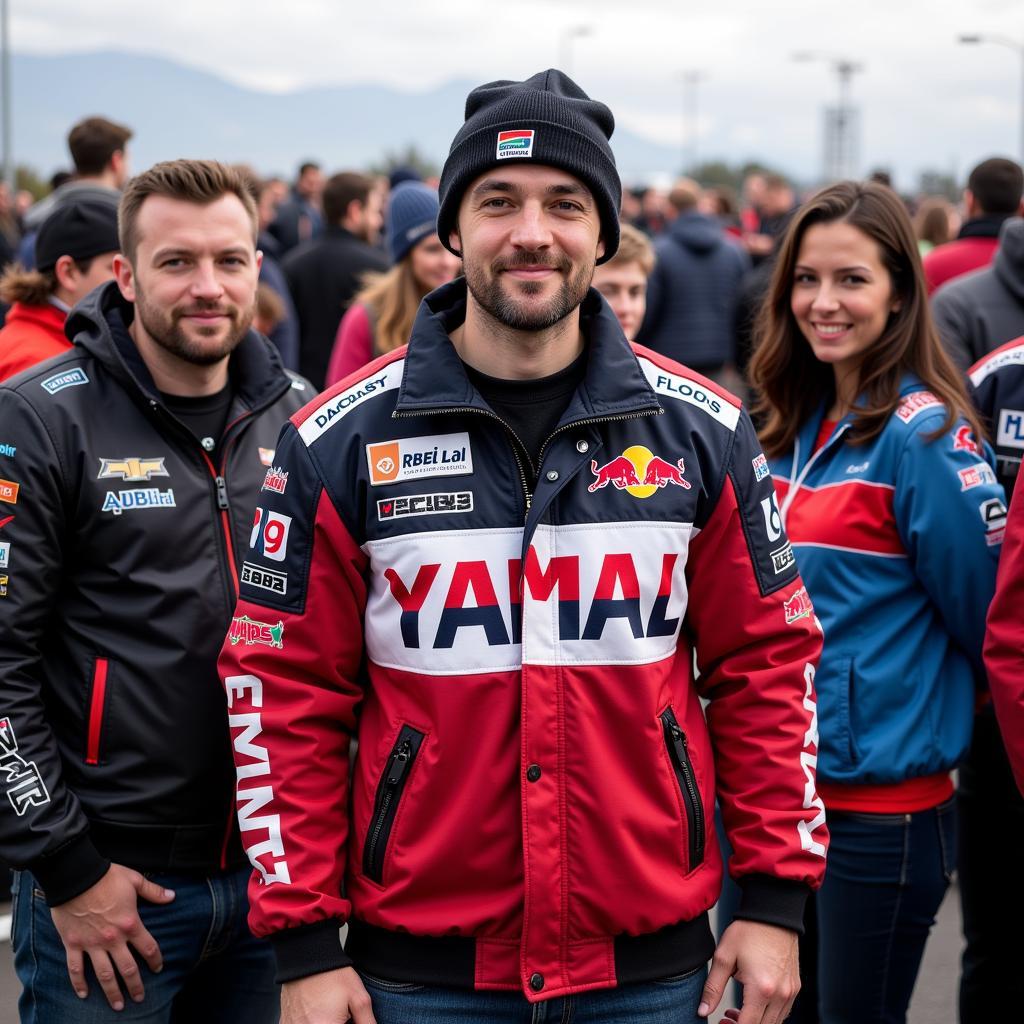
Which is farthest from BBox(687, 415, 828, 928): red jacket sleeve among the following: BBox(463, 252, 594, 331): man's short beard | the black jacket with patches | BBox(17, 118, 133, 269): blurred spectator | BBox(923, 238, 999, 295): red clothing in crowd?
BBox(923, 238, 999, 295): red clothing in crowd

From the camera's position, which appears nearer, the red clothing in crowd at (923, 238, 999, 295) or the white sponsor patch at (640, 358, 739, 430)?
the white sponsor patch at (640, 358, 739, 430)

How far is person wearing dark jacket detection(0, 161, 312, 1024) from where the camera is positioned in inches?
93.0

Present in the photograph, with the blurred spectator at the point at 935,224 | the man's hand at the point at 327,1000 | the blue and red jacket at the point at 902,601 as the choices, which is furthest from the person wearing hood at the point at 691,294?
the man's hand at the point at 327,1000

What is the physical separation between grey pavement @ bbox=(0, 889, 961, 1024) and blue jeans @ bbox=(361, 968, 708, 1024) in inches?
82.0

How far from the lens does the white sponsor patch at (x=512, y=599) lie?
214cm

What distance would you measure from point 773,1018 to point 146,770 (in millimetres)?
1215

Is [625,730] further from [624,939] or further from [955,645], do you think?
[955,645]

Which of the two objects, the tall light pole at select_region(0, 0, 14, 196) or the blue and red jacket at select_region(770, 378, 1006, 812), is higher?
the tall light pole at select_region(0, 0, 14, 196)

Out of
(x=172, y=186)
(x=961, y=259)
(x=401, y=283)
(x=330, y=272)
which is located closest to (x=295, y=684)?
(x=172, y=186)

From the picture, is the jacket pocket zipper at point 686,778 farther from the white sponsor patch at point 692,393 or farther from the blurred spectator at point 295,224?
the blurred spectator at point 295,224

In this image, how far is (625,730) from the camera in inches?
85.0

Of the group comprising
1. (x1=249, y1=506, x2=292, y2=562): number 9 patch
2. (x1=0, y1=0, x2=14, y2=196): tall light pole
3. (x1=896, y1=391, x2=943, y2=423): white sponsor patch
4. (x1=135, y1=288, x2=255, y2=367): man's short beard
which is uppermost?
(x1=0, y1=0, x2=14, y2=196): tall light pole

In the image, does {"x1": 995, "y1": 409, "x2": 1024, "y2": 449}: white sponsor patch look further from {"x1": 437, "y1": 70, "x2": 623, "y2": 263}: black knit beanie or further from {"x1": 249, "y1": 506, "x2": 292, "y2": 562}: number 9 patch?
{"x1": 249, "y1": 506, "x2": 292, "y2": 562}: number 9 patch

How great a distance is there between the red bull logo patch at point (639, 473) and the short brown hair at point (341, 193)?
20.0 ft
